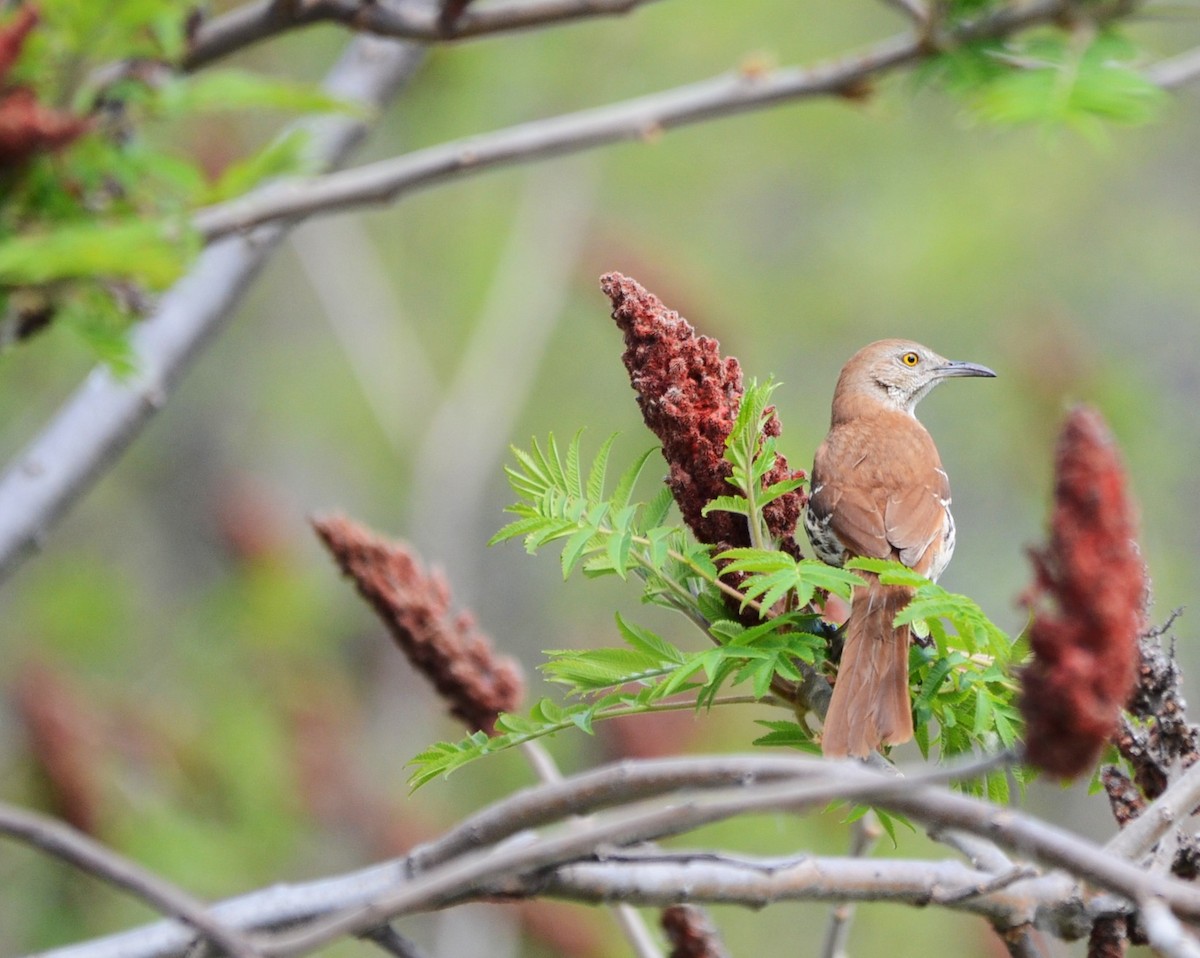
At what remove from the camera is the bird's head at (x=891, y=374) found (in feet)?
13.9

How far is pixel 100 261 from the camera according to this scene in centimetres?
265

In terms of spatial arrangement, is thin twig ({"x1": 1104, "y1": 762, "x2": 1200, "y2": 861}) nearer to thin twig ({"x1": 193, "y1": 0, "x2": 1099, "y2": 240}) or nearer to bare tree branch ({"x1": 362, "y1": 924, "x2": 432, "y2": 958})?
bare tree branch ({"x1": 362, "y1": 924, "x2": 432, "y2": 958})

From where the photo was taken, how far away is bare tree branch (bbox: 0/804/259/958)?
1.49 metres

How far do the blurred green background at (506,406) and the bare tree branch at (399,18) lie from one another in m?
0.92

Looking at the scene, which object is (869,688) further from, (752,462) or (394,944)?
(394,944)

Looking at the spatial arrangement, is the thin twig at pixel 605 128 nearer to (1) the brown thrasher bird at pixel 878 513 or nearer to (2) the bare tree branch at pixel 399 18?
(2) the bare tree branch at pixel 399 18

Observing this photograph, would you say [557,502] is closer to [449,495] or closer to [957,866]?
[957,866]

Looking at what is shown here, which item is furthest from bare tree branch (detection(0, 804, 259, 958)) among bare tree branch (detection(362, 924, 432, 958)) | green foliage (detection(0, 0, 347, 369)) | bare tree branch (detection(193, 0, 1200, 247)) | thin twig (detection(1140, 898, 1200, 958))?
bare tree branch (detection(193, 0, 1200, 247))

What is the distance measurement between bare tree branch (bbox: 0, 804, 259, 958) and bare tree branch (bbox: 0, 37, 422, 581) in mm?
2228

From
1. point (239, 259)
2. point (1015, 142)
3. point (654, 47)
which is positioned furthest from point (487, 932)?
point (1015, 142)

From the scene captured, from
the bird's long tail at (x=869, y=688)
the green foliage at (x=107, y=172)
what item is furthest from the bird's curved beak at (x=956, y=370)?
the green foliage at (x=107, y=172)

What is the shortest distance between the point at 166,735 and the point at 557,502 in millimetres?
7096

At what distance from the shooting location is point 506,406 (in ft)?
35.9

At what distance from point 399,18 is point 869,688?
7.42 feet
